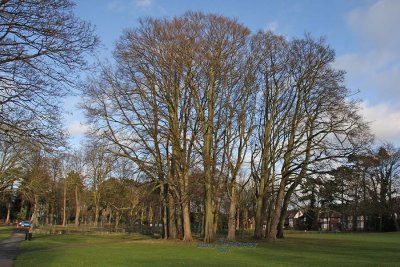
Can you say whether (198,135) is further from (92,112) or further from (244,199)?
(244,199)

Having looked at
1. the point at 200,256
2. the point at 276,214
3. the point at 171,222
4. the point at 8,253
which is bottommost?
the point at 8,253

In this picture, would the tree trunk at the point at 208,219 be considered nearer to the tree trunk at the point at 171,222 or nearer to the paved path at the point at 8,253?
the tree trunk at the point at 171,222

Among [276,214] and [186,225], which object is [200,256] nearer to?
[186,225]

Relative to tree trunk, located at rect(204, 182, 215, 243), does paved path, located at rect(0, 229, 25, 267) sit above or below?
below

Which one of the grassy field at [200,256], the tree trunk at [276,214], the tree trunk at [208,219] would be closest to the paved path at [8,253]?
the grassy field at [200,256]

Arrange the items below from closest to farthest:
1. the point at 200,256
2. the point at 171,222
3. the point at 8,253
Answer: the point at 200,256 → the point at 8,253 → the point at 171,222


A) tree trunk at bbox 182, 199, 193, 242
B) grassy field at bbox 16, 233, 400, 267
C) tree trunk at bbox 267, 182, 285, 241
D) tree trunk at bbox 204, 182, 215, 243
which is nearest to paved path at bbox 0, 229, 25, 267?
grassy field at bbox 16, 233, 400, 267

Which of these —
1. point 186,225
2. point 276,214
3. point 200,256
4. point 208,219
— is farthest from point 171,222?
point 200,256

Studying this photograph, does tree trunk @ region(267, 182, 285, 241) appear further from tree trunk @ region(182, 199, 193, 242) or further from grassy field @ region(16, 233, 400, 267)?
grassy field @ region(16, 233, 400, 267)

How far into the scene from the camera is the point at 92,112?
37375 millimetres

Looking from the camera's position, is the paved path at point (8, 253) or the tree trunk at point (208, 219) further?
the tree trunk at point (208, 219)

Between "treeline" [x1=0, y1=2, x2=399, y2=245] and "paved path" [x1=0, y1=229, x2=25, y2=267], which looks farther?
"treeline" [x1=0, y1=2, x2=399, y2=245]

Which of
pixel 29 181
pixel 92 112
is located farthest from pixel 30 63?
pixel 29 181

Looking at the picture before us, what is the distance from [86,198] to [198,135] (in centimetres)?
5059
